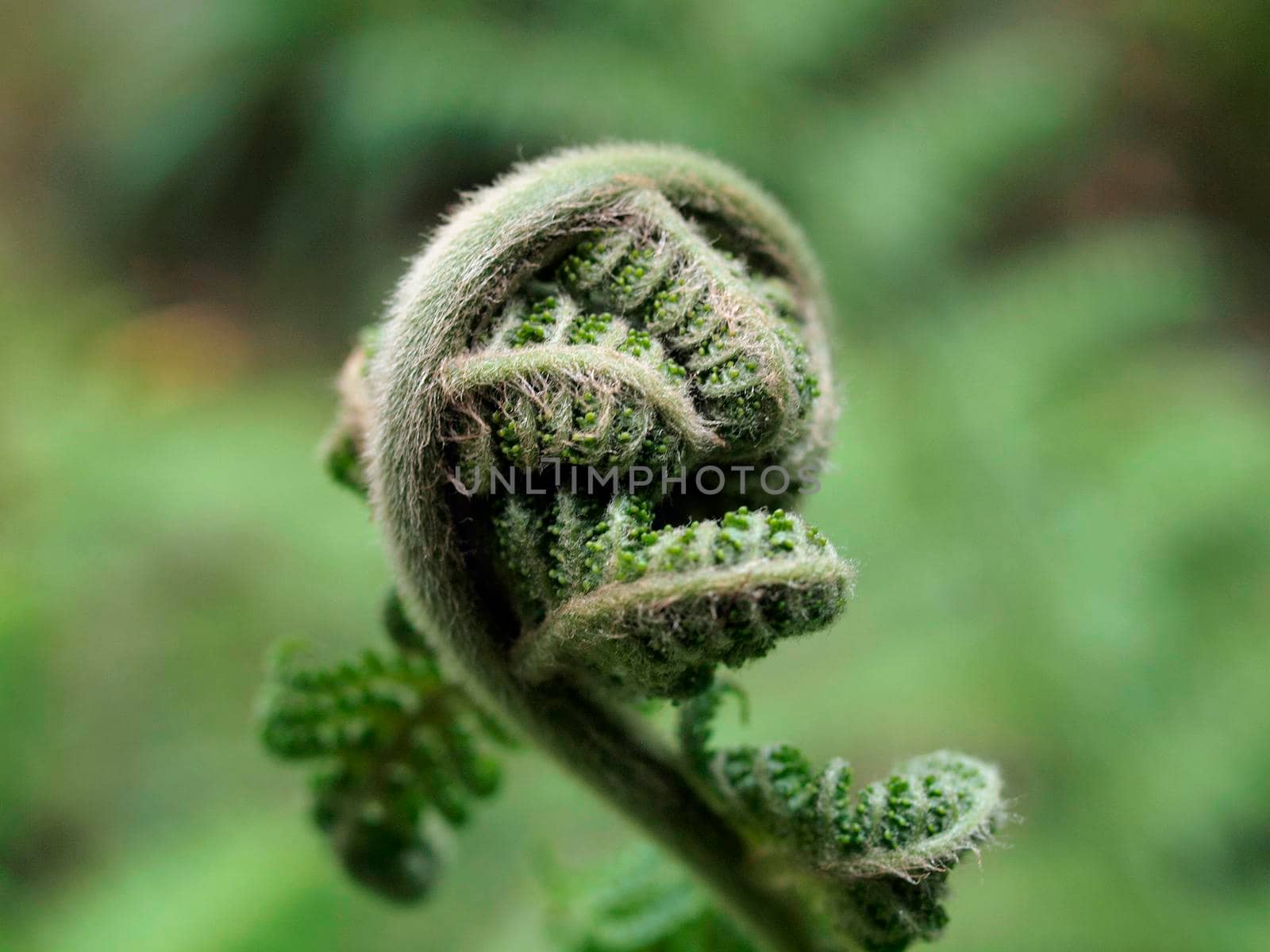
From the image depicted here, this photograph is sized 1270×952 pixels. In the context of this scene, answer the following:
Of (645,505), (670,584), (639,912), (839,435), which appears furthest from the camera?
(839,435)

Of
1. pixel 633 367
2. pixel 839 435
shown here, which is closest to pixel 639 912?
pixel 633 367

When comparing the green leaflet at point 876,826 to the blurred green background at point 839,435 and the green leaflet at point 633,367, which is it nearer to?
the green leaflet at point 633,367

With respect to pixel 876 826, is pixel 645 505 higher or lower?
higher

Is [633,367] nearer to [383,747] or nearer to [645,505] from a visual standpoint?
[645,505]

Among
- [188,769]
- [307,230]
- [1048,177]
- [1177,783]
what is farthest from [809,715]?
[307,230]

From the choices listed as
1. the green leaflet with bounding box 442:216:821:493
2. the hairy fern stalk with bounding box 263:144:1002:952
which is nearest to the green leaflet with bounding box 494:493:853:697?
the hairy fern stalk with bounding box 263:144:1002:952

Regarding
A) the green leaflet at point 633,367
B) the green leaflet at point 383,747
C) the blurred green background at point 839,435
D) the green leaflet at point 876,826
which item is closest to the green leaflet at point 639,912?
the blurred green background at point 839,435
